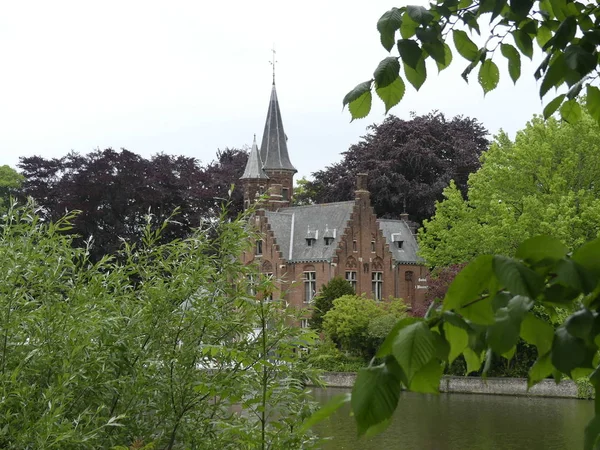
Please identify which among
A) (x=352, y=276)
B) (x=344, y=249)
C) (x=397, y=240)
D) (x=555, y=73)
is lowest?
(x=555, y=73)

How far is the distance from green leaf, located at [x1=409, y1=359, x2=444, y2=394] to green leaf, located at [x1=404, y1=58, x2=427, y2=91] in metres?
1.04

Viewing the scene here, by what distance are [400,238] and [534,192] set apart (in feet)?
49.0

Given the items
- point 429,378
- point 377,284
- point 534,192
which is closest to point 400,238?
point 377,284

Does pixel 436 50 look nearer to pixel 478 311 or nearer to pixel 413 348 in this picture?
pixel 478 311

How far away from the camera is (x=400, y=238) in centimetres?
4894

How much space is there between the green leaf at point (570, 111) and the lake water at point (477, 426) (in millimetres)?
14566

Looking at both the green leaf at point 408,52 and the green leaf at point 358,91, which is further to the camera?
the green leaf at point 358,91

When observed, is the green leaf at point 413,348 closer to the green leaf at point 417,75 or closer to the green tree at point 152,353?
the green leaf at point 417,75

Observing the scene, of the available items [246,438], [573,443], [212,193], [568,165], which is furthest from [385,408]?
[212,193]

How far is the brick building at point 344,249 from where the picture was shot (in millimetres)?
47000

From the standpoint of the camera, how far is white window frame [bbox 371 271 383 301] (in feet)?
157

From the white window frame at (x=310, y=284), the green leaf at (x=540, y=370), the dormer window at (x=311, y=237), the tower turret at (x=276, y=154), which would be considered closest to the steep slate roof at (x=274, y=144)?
the tower turret at (x=276, y=154)

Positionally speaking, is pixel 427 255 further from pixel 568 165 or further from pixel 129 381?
pixel 129 381

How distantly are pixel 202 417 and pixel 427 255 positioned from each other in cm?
3216
